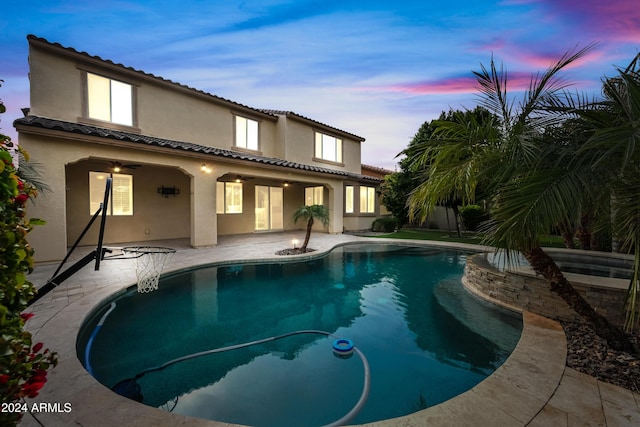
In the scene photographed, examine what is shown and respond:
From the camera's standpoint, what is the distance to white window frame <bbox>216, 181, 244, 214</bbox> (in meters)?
15.0

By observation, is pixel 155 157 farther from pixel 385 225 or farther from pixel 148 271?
pixel 385 225

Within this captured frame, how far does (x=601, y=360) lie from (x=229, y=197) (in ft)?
49.3

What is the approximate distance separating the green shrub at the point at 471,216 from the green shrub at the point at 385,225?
437cm

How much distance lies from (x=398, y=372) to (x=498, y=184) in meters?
3.01

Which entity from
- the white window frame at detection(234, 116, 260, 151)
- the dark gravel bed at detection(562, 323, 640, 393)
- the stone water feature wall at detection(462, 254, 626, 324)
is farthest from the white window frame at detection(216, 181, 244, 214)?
the dark gravel bed at detection(562, 323, 640, 393)

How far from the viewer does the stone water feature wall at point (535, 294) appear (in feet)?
15.8

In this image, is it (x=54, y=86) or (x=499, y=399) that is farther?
(x=54, y=86)

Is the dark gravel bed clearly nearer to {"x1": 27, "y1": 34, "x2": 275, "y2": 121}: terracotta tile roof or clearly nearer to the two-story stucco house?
the two-story stucco house

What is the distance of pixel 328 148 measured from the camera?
1964 cm

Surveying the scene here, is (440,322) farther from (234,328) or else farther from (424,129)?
(424,129)

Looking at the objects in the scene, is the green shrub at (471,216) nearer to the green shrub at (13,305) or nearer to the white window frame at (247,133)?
the white window frame at (247,133)

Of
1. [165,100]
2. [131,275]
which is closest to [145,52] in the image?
[165,100]

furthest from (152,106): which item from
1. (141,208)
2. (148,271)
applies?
(148,271)

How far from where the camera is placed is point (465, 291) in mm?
7449
